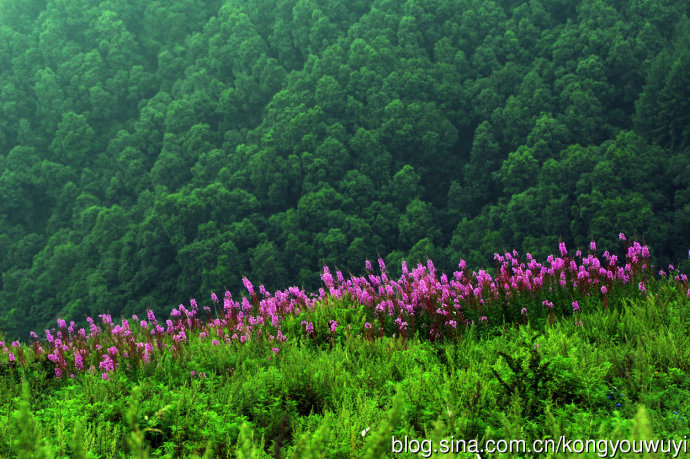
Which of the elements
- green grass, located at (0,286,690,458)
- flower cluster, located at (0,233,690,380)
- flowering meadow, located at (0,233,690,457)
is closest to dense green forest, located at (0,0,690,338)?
flower cluster, located at (0,233,690,380)

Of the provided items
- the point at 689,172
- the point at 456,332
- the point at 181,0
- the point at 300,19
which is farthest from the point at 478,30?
the point at 456,332

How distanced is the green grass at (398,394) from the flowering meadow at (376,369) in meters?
0.01

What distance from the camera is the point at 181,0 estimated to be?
125ft

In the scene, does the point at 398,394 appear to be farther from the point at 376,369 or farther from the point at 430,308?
the point at 430,308

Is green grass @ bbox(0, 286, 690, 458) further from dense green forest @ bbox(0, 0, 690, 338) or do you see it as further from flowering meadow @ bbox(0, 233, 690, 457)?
dense green forest @ bbox(0, 0, 690, 338)

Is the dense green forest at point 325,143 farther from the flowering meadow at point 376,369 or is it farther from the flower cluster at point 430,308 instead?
the flowering meadow at point 376,369

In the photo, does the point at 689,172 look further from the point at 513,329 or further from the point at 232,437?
the point at 232,437

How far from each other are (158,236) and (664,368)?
2632cm

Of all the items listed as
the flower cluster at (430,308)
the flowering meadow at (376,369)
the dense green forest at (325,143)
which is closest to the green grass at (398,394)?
the flowering meadow at (376,369)

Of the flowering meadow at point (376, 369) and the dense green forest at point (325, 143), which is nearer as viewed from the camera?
the flowering meadow at point (376, 369)

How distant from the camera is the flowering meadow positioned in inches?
120

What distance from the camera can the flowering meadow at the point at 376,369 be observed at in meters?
3.04

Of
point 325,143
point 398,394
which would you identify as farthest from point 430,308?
point 325,143

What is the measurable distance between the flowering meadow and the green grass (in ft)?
0.05
